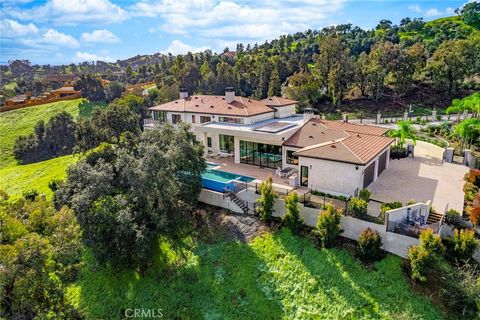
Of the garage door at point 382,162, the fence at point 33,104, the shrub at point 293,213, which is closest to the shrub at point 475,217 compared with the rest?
the garage door at point 382,162

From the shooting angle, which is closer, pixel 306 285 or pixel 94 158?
pixel 306 285

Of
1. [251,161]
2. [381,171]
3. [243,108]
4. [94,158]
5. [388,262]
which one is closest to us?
[388,262]

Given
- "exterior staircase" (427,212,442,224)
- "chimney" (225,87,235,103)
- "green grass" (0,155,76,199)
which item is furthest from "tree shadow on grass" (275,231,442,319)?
"green grass" (0,155,76,199)

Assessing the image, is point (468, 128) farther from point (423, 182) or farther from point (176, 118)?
point (176, 118)

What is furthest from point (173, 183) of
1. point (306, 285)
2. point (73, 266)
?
point (306, 285)

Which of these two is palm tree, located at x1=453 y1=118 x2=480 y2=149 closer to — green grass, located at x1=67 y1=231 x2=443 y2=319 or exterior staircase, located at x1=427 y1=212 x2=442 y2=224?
exterior staircase, located at x1=427 y1=212 x2=442 y2=224

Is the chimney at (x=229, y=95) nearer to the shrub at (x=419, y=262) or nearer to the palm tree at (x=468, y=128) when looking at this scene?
the palm tree at (x=468, y=128)

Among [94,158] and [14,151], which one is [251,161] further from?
[14,151]

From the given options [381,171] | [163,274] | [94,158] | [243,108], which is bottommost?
[163,274]
